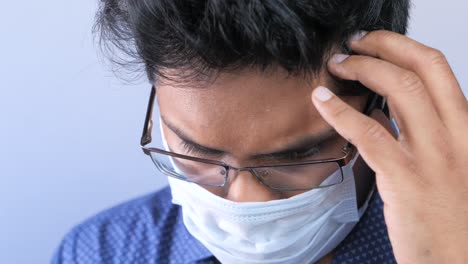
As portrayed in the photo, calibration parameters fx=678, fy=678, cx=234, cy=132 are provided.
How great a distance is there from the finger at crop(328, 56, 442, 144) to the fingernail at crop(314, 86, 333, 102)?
4 centimetres

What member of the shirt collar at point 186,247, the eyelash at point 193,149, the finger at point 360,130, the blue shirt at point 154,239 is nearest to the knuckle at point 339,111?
the finger at point 360,130

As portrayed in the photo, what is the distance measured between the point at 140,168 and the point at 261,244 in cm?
68

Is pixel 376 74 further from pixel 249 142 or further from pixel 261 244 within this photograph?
pixel 261 244

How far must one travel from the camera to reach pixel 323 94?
3.06 ft

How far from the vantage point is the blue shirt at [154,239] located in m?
1.21

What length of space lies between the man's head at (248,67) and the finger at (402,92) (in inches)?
2.3

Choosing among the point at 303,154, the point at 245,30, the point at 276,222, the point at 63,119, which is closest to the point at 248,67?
the point at 245,30

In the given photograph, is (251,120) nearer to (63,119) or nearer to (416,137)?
(416,137)

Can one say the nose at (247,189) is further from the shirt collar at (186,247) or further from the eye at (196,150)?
the shirt collar at (186,247)

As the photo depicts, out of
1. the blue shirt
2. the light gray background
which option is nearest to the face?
the blue shirt

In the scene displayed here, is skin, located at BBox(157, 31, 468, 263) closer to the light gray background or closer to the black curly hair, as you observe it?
the black curly hair

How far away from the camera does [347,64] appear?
0.95 m

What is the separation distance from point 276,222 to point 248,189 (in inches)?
2.9

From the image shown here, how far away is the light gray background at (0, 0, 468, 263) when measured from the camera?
1.53 meters
